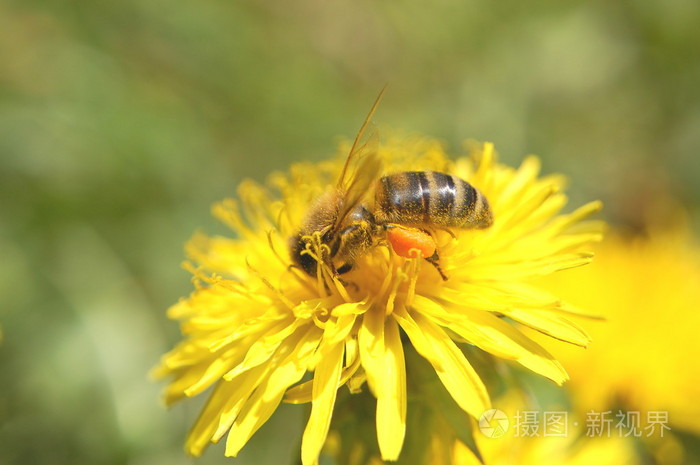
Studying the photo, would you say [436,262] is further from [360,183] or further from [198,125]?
[198,125]

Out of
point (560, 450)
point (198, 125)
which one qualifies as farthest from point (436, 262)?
point (198, 125)

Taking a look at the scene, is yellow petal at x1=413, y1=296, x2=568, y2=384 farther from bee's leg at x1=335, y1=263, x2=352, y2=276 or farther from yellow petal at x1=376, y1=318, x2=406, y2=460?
bee's leg at x1=335, y1=263, x2=352, y2=276

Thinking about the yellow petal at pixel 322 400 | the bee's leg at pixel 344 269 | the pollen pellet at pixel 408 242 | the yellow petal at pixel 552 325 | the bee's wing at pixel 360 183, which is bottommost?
the yellow petal at pixel 552 325

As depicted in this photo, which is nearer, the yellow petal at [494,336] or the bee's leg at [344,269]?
the yellow petal at [494,336]

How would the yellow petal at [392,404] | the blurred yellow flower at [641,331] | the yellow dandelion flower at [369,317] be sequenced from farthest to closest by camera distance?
1. the blurred yellow flower at [641,331]
2. the yellow dandelion flower at [369,317]
3. the yellow petal at [392,404]

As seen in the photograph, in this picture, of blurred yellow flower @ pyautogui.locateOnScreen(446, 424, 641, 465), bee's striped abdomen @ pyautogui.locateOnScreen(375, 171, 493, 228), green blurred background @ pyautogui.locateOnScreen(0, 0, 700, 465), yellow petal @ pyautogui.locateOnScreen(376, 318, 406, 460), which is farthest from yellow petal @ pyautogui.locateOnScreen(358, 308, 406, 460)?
green blurred background @ pyautogui.locateOnScreen(0, 0, 700, 465)

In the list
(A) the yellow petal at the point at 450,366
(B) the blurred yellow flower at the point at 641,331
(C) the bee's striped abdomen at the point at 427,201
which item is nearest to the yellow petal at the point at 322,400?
(A) the yellow petal at the point at 450,366

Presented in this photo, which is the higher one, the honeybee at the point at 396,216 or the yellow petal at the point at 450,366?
the honeybee at the point at 396,216

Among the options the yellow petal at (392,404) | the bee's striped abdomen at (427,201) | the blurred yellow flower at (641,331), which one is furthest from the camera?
the blurred yellow flower at (641,331)

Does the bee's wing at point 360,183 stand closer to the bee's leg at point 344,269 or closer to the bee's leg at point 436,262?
the bee's leg at point 344,269
